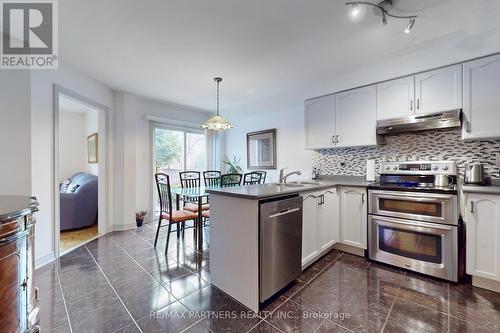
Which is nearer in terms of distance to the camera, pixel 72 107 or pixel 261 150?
pixel 261 150

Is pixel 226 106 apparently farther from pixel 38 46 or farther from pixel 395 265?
pixel 395 265

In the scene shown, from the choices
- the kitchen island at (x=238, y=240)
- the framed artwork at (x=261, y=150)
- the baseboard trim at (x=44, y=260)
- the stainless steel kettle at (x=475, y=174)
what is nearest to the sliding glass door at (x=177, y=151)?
the framed artwork at (x=261, y=150)

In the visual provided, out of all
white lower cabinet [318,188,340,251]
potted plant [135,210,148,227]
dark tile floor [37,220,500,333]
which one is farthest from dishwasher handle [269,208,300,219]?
potted plant [135,210,148,227]

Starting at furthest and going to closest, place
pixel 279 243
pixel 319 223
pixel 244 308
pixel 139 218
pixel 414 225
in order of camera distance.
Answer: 1. pixel 139 218
2. pixel 319 223
3. pixel 414 225
4. pixel 279 243
5. pixel 244 308

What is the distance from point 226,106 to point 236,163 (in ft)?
4.45

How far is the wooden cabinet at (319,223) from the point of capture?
2191mm

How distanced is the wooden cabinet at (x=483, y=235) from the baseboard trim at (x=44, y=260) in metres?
4.42

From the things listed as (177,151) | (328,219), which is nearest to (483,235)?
(328,219)

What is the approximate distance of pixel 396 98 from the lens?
259 cm

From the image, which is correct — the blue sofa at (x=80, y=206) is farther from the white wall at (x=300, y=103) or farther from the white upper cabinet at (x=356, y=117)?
the white upper cabinet at (x=356, y=117)

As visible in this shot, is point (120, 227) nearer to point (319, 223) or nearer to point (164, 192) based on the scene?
point (164, 192)

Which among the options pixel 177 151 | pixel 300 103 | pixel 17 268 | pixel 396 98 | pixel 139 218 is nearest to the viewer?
pixel 17 268

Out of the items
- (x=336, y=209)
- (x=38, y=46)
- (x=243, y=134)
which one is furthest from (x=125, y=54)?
(x=336, y=209)

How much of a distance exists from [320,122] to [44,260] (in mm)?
4009
